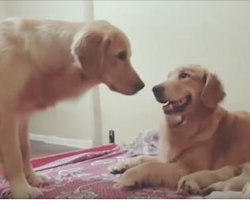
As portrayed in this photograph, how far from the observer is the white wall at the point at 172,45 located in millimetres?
2621

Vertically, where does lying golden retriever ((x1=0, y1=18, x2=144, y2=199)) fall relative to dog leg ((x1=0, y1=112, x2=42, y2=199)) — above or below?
above

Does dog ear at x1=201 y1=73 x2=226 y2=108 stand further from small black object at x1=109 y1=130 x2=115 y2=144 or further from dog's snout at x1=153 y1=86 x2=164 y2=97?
small black object at x1=109 y1=130 x2=115 y2=144

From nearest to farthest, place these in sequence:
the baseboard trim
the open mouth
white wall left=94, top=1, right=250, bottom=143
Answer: the open mouth < white wall left=94, top=1, right=250, bottom=143 < the baseboard trim

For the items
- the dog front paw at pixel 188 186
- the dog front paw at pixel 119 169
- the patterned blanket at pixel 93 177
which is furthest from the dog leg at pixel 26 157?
the dog front paw at pixel 188 186

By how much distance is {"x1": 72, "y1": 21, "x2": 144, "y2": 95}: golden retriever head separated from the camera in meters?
1.66

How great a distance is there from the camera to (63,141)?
12.9ft

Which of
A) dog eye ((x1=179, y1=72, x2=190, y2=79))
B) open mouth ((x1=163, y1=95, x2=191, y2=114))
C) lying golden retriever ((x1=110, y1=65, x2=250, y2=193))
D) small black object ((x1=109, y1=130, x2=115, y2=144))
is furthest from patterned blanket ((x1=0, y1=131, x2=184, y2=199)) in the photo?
small black object ((x1=109, y1=130, x2=115, y2=144))

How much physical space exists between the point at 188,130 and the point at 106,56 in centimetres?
44

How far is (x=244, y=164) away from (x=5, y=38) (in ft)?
3.30

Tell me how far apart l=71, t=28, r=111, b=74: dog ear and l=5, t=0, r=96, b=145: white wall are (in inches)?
69.0

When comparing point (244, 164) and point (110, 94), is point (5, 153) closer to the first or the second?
point (244, 164)

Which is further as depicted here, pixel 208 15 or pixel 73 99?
pixel 208 15

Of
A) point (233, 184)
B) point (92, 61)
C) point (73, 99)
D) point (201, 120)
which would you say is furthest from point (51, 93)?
point (233, 184)

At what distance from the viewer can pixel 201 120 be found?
1848 mm
